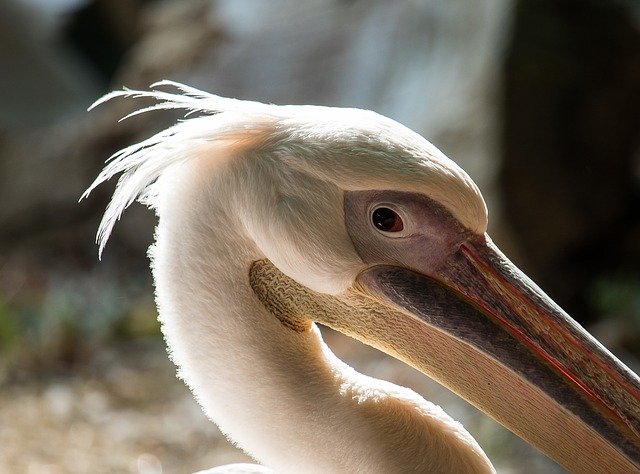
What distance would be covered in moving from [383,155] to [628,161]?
133 inches

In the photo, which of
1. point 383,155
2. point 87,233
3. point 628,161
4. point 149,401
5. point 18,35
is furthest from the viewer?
point 18,35

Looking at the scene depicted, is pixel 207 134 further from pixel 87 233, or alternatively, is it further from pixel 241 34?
pixel 87 233

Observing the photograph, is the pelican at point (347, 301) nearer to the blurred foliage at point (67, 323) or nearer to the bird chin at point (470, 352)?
the bird chin at point (470, 352)

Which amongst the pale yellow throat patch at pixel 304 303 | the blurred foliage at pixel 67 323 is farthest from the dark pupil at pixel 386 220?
the blurred foliage at pixel 67 323

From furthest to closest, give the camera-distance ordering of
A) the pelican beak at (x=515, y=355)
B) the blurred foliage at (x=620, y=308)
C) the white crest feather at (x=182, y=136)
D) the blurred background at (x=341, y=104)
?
the blurred foliage at (x=620, y=308)
the blurred background at (x=341, y=104)
the white crest feather at (x=182, y=136)
the pelican beak at (x=515, y=355)

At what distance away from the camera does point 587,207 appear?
4270 mm

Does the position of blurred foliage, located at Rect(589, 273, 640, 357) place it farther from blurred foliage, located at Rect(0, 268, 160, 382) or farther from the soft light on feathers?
the soft light on feathers

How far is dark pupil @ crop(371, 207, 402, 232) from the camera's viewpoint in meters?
1.41

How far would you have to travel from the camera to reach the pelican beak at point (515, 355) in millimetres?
1341

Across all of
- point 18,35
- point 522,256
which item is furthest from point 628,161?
point 18,35

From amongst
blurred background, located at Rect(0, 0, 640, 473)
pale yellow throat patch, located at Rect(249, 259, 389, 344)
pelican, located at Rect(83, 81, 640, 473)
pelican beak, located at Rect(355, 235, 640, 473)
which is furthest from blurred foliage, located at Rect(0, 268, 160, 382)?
pelican beak, located at Rect(355, 235, 640, 473)

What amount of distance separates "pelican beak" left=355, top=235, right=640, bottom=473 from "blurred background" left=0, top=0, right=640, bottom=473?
1.80 metres

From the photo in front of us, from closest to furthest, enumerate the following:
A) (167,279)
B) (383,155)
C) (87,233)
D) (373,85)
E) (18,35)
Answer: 1. (383,155)
2. (167,279)
3. (373,85)
4. (87,233)
5. (18,35)

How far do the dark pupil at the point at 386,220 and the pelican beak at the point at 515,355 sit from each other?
0.22 feet
